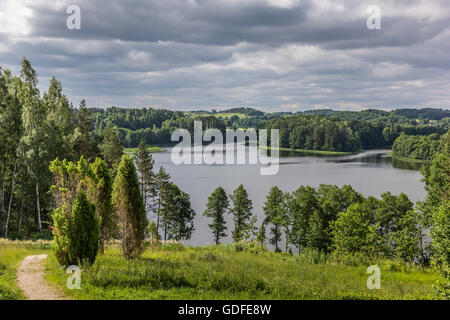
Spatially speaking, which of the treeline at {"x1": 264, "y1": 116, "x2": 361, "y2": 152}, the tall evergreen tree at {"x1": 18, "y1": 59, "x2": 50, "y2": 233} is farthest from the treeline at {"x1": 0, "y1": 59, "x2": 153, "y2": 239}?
the treeline at {"x1": 264, "y1": 116, "x2": 361, "y2": 152}

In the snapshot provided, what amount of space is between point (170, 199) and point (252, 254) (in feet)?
72.0

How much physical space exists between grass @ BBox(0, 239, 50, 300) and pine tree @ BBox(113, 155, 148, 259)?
4345 millimetres

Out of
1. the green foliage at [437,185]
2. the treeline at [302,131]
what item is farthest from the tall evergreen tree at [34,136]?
the treeline at [302,131]

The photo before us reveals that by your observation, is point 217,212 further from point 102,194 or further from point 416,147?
point 416,147

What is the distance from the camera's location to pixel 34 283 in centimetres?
1156

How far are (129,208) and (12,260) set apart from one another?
20.8 feet

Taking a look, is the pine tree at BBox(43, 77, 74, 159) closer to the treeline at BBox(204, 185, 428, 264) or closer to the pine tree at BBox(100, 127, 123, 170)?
the pine tree at BBox(100, 127, 123, 170)

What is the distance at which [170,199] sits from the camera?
1644 inches

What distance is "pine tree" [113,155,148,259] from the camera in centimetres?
1408

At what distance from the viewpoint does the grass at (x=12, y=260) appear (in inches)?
401

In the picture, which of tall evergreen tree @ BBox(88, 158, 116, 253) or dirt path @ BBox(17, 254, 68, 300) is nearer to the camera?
dirt path @ BBox(17, 254, 68, 300)
